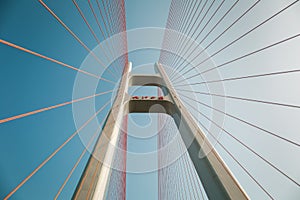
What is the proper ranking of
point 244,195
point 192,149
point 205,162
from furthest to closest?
1. point 192,149
2. point 205,162
3. point 244,195

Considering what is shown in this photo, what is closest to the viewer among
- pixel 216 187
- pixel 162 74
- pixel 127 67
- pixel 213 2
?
pixel 216 187

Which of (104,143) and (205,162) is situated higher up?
(104,143)

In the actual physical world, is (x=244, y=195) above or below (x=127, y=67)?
below

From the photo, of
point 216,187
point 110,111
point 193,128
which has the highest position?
point 110,111

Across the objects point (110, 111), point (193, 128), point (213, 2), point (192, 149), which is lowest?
point (192, 149)

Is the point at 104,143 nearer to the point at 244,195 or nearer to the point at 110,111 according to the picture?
the point at 110,111

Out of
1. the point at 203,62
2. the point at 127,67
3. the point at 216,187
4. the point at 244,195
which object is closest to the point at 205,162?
the point at 216,187

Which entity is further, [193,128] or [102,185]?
[193,128]

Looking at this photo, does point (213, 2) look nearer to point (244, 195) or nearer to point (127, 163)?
point (244, 195)

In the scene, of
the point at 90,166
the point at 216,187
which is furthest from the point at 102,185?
the point at 216,187
